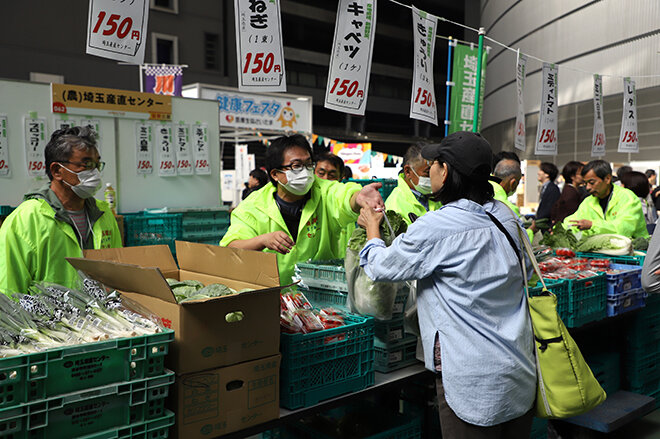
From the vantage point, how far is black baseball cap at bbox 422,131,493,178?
7.10ft

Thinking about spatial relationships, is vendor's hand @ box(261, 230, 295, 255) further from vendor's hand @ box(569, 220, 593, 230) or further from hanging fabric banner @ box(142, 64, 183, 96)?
hanging fabric banner @ box(142, 64, 183, 96)

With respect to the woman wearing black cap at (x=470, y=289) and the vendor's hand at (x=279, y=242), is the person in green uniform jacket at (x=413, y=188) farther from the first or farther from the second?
the woman wearing black cap at (x=470, y=289)

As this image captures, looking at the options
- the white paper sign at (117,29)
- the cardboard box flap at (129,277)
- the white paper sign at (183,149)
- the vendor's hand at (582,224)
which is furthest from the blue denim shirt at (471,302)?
the white paper sign at (183,149)

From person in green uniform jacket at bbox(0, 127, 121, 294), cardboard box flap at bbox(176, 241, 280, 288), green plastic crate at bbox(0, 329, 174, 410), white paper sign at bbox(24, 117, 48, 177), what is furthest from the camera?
white paper sign at bbox(24, 117, 48, 177)

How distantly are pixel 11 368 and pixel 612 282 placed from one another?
156 inches

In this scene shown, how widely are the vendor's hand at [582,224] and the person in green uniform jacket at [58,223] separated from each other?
15.6 feet

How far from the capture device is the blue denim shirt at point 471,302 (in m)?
2.16

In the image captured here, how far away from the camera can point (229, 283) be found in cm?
256

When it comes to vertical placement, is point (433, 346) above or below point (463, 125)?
below

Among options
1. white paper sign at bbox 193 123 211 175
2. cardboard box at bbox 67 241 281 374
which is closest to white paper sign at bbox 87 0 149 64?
cardboard box at bbox 67 241 281 374

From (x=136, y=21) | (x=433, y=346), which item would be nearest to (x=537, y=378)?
(x=433, y=346)

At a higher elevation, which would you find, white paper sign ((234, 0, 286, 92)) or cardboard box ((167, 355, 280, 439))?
white paper sign ((234, 0, 286, 92))

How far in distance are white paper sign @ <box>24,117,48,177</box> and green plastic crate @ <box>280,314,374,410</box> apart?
4.45 metres

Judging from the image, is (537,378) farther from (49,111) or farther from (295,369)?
(49,111)
